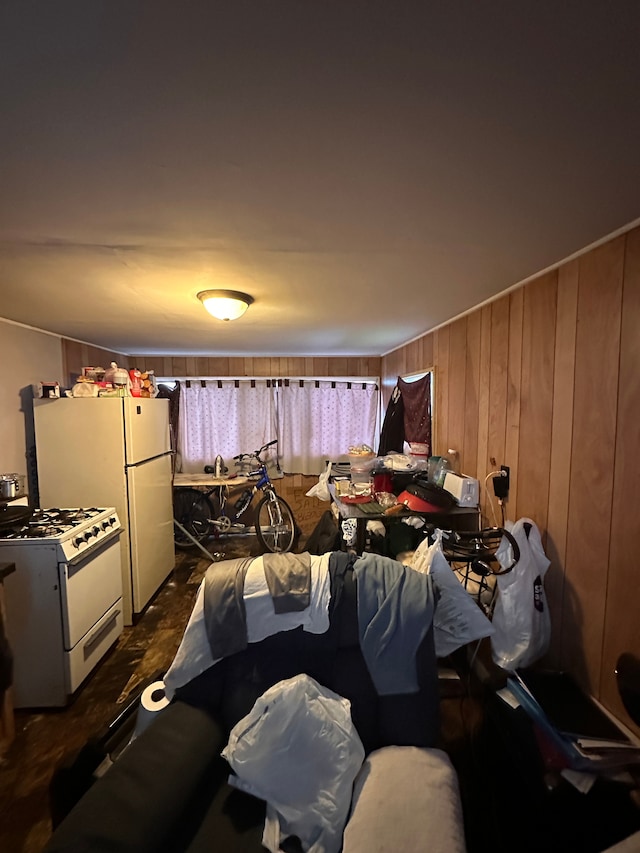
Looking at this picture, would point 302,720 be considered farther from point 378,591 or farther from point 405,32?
point 405,32

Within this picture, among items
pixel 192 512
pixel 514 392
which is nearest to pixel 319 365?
pixel 192 512

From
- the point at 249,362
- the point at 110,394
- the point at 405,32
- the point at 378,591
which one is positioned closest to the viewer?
the point at 405,32

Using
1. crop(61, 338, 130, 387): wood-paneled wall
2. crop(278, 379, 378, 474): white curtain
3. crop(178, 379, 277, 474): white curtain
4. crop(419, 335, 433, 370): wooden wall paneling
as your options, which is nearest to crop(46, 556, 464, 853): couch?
crop(419, 335, 433, 370): wooden wall paneling

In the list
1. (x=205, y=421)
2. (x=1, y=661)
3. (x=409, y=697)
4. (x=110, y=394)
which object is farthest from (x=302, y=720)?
(x=205, y=421)

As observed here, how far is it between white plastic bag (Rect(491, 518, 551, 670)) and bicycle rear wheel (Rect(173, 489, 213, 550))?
3.34 m

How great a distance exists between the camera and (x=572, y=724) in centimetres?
130

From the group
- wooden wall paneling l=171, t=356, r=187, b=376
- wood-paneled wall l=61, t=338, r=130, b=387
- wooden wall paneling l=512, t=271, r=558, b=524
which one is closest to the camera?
wooden wall paneling l=512, t=271, r=558, b=524

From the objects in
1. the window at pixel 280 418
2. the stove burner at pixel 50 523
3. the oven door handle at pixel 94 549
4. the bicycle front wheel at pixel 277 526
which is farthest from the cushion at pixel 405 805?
the window at pixel 280 418

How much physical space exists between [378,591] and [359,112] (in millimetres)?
1421

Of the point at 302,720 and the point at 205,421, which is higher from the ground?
the point at 205,421

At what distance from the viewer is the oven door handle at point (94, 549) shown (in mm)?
1943

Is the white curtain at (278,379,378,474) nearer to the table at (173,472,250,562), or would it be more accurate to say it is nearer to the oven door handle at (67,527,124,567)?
the table at (173,472,250,562)

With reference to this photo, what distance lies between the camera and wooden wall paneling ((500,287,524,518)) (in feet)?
6.13

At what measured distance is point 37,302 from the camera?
208cm
